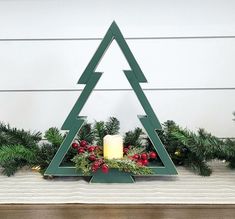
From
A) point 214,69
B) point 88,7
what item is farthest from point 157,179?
point 88,7

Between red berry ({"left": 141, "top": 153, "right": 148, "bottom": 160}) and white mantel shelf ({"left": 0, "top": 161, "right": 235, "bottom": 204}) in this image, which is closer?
white mantel shelf ({"left": 0, "top": 161, "right": 235, "bottom": 204})

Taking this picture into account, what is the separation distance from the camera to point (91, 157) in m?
0.76

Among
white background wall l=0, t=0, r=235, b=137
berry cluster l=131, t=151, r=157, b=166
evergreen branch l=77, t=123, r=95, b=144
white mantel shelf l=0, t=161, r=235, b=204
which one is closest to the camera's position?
white mantel shelf l=0, t=161, r=235, b=204

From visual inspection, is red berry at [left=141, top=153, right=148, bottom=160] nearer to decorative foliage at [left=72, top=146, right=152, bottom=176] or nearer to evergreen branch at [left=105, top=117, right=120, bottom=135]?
decorative foliage at [left=72, top=146, right=152, bottom=176]

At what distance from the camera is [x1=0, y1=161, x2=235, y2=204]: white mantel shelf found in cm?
67

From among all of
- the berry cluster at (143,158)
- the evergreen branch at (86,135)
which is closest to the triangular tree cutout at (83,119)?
the berry cluster at (143,158)

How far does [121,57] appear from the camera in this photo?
1.03m

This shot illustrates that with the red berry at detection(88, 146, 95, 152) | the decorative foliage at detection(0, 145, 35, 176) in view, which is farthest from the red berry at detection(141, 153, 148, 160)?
the decorative foliage at detection(0, 145, 35, 176)

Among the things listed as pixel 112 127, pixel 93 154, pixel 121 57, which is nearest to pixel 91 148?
pixel 93 154

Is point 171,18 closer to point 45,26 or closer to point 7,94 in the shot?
point 45,26

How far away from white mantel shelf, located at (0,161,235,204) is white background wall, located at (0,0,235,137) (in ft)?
0.87

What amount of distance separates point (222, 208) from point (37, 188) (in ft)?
1.12

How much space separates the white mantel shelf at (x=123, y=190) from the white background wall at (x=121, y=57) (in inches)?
10.5

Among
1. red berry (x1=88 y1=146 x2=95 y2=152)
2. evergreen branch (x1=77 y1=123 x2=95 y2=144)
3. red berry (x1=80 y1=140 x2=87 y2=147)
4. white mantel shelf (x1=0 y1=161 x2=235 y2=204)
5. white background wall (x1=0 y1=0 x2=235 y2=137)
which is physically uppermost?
white background wall (x1=0 y1=0 x2=235 y2=137)
